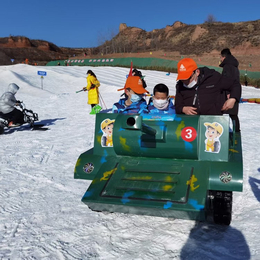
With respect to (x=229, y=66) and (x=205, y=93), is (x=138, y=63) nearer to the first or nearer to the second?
(x=229, y=66)

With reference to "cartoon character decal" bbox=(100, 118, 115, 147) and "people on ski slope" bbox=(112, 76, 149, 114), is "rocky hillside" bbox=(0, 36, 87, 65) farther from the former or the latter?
"cartoon character decal" bbox=(100, 118, 115, 147)

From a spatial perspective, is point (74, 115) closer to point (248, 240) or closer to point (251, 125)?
point (251, 125)

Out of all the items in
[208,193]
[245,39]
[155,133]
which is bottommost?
[208,193]

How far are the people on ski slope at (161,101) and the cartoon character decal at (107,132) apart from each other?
0.60m

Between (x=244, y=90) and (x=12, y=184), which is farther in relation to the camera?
(x=244, y=90)

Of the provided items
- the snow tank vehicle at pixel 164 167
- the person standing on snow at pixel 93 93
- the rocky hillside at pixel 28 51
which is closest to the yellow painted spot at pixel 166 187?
the snow tank vehicle at pixel 164 167

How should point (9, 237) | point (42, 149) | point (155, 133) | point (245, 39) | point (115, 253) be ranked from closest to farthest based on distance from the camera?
point (115, 253) < point (9, 237) < point (155, 133) < point (42, 149) < point (245, 39)

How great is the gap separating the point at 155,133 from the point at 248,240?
1.43 metres

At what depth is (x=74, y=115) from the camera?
37.3 feet

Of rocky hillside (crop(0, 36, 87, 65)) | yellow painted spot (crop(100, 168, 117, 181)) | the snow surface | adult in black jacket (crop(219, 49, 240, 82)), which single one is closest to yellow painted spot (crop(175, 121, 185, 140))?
yellow painted spot (crop(100, 168, 117, 181))

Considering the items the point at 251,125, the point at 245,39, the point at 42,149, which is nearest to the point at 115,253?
the point at 42,149

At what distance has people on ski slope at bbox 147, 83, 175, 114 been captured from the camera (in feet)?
12.8

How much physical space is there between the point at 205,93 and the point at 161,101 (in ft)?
1.89

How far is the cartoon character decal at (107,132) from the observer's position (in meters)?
3.83
